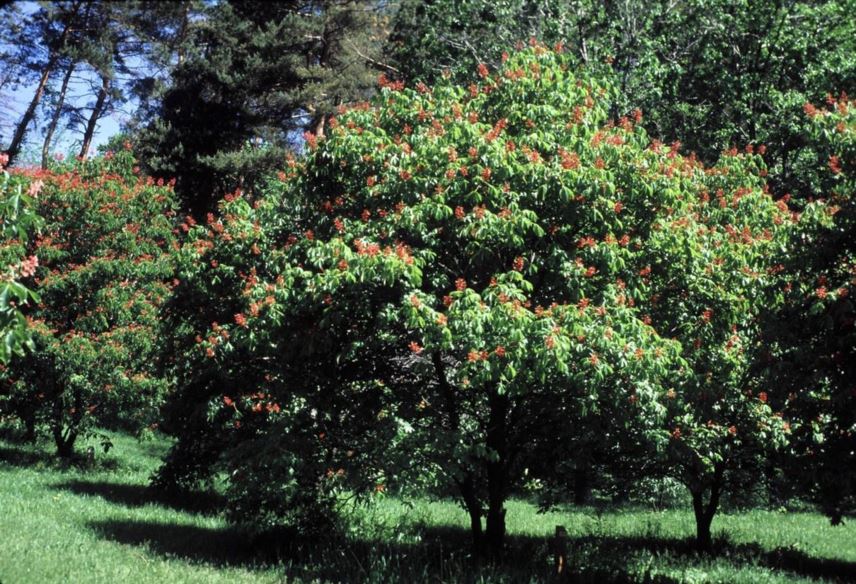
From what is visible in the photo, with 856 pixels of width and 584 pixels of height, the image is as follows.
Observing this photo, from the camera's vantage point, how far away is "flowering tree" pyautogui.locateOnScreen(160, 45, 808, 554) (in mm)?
9047

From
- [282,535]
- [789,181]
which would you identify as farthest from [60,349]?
[789,181]

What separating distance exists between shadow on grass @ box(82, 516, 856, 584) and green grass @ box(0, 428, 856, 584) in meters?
0.03

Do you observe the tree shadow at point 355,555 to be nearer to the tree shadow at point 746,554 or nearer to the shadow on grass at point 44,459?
the tree shadow at point 746,554

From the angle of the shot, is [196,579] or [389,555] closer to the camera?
[196,579]

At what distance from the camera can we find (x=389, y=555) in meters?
11.1

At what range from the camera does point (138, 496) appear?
16422 millimetres

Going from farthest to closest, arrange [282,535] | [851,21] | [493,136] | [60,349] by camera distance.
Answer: [851,21] < [60,349] < [282,535] < [493,136]

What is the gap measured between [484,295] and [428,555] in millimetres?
4495

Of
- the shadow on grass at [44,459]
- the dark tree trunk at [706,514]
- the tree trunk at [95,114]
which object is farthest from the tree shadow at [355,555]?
the tree trunk at [95,114]

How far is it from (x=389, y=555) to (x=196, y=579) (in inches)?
116

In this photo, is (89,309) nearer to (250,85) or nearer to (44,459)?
(44,459)

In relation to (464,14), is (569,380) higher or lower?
lower

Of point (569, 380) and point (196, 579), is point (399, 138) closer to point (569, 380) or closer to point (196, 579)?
point (569, 380)

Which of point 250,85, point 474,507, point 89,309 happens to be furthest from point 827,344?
point 250,85
